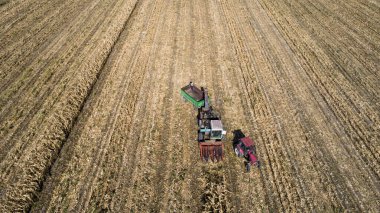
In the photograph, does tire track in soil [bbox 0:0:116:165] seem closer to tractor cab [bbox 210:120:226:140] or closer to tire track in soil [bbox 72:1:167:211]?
tire track in soil [bbox 72:1:167:211]

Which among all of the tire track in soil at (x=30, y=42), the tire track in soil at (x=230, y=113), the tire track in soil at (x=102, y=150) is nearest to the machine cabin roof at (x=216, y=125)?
the tire track in soil at (x=230, y=113)

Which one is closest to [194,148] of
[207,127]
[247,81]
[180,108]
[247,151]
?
[207,127]

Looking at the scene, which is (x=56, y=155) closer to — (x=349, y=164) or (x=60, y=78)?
(x=60, y=78)

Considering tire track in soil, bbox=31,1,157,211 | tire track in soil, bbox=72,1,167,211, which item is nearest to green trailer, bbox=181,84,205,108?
tire track in soil, bbox=31,1,157,211

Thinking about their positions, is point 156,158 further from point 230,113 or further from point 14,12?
point 14,12

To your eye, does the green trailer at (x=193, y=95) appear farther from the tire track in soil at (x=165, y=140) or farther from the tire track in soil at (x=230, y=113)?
the tire track in soil at (x=230, y=113)
